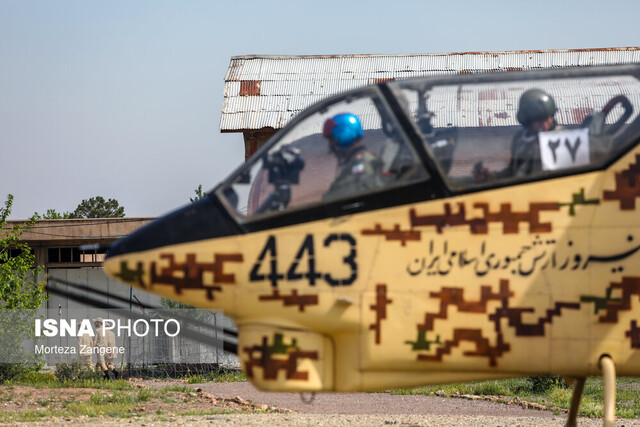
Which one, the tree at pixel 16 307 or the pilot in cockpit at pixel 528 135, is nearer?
the pilot in cockpit at pixel 528 135

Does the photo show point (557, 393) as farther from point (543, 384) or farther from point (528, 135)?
point (528, 135)

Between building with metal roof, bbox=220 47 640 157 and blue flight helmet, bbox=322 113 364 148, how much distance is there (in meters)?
15.4

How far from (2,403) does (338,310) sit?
38.0ft

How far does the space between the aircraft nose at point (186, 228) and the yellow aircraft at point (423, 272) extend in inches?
0.4

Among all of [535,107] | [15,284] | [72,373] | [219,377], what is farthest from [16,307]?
[535,107]

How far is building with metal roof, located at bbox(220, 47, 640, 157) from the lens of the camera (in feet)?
71.5

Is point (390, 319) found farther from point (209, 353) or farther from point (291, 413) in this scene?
point (209, 353)

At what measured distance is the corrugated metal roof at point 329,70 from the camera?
2188 centimetres

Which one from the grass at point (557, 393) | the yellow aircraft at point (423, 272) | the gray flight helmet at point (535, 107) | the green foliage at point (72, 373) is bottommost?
the grass at point (557, 393)

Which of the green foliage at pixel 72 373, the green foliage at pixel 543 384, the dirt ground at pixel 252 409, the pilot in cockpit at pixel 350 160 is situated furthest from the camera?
the green foliage at pixel 72 373

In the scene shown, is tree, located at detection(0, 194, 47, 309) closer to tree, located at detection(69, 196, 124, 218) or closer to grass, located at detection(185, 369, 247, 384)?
grass, located at detection(185, 369, 247, 384)

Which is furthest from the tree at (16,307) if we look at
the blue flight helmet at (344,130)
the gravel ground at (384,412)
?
the blue flight helmet at (344,130)

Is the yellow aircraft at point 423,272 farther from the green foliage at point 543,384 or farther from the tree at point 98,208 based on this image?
the tree at point 98,208

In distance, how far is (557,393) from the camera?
15.8m
